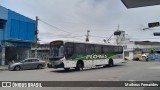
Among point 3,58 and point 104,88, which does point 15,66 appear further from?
point 104,88

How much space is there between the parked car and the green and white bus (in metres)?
6.18

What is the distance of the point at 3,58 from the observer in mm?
39594

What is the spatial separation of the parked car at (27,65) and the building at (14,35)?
6647mm

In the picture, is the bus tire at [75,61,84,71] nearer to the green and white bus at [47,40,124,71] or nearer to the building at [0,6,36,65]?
the green and white bus at [47,40,124,71]

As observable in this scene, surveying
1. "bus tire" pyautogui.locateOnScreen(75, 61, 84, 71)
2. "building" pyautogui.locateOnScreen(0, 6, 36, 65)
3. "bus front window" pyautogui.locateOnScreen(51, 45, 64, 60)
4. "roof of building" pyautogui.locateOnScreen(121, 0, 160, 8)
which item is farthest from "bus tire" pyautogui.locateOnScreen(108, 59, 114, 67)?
"roof of building" pyautogui.locateOnScreen(121, 0, 160, 8)

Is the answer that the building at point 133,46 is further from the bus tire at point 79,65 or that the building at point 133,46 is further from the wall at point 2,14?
the bus tire at point 79,65

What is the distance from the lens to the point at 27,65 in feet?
111

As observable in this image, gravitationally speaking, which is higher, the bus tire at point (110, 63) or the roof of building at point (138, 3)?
the roof of building at point (138, 3)

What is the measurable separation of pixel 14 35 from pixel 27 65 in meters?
7.94

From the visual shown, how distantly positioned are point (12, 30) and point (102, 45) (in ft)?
44.3

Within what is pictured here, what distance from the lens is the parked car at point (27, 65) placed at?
32.6m

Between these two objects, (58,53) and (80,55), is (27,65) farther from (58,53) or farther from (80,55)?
(58,53)

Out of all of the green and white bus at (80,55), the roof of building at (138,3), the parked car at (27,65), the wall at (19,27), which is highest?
the wall at (19,27)

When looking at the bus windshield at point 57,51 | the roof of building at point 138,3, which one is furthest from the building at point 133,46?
the roof of building at point 138,3
